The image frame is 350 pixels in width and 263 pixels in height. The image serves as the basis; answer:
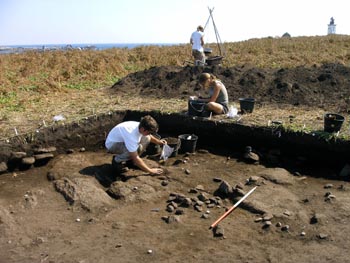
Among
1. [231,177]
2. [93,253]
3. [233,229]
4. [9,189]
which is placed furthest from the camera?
[231,177]

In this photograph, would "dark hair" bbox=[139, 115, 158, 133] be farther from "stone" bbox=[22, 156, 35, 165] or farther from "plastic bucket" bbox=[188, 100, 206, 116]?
"plastic bucket" bbox=[188, 100, 206, 116]

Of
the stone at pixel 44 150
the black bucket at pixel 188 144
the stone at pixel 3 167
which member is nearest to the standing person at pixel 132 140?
the black bucket at pixel 188 144

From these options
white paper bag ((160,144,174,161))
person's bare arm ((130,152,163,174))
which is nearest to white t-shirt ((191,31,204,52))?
white paper bag ((160,144,174,161))

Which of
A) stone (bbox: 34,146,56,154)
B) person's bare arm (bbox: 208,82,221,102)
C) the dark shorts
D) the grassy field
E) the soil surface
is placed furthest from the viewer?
the grassy field

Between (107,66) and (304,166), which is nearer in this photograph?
(304,166)

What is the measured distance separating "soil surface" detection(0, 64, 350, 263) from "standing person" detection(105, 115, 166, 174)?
25cm

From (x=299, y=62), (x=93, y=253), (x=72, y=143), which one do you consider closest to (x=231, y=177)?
(x=93, y=253)

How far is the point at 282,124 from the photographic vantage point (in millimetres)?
6621

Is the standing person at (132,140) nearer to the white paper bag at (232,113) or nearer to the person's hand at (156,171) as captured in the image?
the person's hand at (156,171)

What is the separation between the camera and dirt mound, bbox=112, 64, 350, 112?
28.1 ft

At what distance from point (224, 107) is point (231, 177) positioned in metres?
2.13

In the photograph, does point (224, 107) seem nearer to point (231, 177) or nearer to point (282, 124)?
point (282, 124)

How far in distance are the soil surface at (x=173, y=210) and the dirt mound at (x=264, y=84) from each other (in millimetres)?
2656

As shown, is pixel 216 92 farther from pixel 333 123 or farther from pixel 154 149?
pixel 333 123
